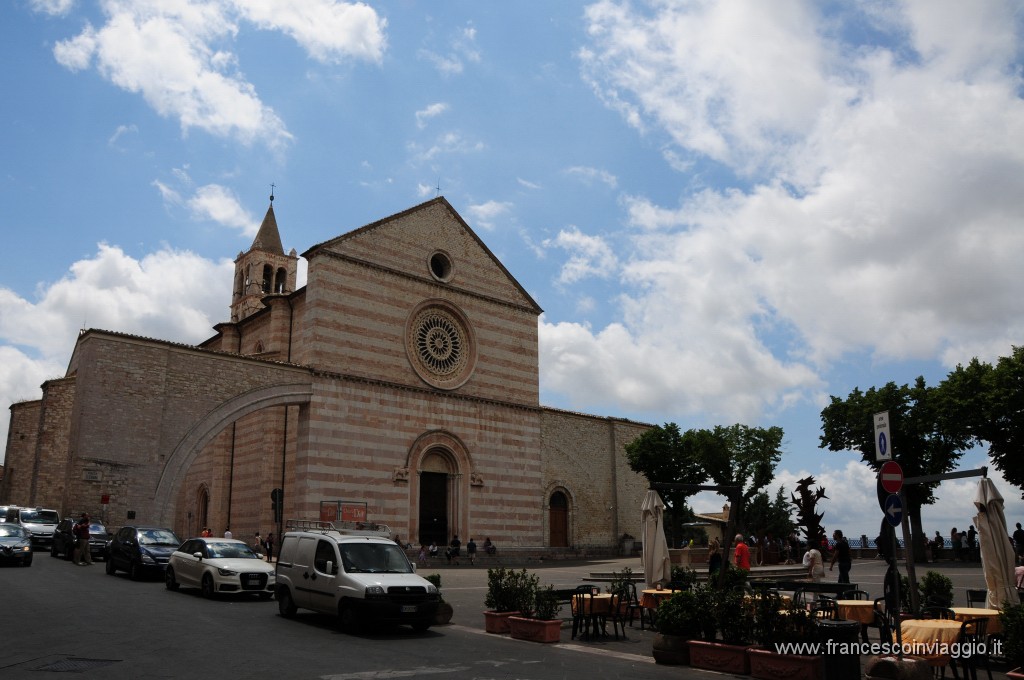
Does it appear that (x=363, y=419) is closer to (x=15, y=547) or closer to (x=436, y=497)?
(x=436, y=497)

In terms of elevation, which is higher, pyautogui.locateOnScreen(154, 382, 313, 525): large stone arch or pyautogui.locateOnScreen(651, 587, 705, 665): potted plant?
pyautogui.locateOnScreen(154, 382, 313, 525): large stone arch

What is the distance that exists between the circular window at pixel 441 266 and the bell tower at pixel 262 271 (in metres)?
20.9

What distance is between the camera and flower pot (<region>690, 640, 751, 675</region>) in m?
8.71

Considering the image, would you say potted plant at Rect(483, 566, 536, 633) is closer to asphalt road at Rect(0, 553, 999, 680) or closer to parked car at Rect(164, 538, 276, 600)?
asphalt road at Rect(0, 553, 999, 680)

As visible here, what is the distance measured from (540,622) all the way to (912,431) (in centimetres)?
2770

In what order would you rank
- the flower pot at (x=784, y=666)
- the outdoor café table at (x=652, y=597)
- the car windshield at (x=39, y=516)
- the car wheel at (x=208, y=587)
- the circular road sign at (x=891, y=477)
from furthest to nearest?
the car windshield at (x=39, y=516) < the car wheel at (x=208, y=587) < the outdoor café table at (x=652, y=597) < the circular road sign at (x=891, y=477) < the flower pot at (x=784, y=666)

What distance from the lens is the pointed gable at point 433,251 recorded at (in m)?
29.0

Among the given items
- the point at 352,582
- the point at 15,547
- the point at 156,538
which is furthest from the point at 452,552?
the point at 352,582

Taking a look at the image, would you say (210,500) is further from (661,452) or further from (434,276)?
(661,452)

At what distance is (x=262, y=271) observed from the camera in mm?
50219

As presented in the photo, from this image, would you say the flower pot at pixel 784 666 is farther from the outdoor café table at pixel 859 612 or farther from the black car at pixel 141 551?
the black car at pixel 141 551

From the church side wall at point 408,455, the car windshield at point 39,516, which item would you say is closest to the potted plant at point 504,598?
the church side wall at point 408,455

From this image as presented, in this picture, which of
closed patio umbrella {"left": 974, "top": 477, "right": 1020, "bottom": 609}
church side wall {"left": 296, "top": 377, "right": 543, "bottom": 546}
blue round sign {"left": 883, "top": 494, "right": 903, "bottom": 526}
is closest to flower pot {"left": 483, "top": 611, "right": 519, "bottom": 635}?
blue round sign {"left": 883, "top": 494, "right": 903, "bottom": 526}

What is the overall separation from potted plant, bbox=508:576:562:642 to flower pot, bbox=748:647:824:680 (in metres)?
3.43
